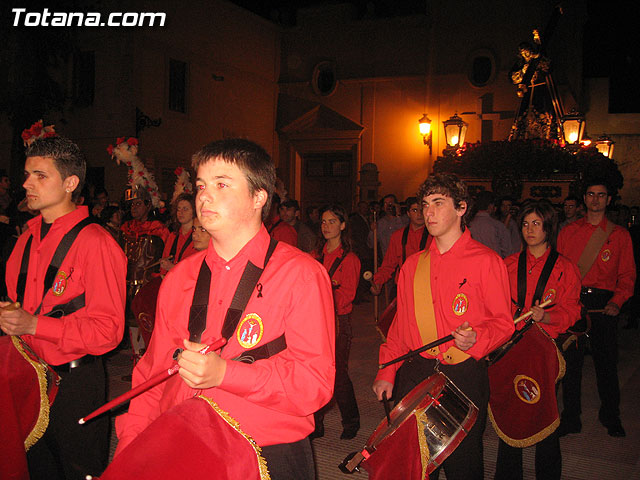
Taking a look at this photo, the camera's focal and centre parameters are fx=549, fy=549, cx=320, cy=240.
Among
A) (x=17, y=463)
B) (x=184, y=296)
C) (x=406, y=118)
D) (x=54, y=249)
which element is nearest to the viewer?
(x=184, y=296)

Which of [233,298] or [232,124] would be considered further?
[232,124]

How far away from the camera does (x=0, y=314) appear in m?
2.74

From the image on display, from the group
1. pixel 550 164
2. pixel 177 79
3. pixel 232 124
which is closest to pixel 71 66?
pixel 177 79

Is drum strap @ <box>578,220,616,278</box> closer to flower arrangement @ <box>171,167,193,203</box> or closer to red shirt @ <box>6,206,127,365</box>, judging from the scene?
red shirt @ <box>6,206,127,365</box>

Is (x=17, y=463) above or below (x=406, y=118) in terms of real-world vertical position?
below

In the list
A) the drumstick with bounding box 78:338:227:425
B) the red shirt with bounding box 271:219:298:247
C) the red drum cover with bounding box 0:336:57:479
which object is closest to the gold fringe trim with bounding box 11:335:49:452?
the red drum cover with bounding box 0:336:57:479

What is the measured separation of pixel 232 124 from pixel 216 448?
2154 centimetres

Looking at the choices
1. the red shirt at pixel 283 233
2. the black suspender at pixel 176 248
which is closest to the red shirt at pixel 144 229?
the black suspender at pixel 176 248

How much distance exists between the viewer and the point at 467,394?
3.36 metres

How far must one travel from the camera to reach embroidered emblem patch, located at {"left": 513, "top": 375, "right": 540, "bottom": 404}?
3924 millimetres

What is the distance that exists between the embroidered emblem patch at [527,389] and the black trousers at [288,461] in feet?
7.30

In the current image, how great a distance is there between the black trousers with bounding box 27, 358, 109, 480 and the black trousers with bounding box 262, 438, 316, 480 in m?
1.43

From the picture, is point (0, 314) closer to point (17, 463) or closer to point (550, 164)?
point (17, 463)

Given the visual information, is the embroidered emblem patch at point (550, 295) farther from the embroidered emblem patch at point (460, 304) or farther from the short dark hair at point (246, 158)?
the short dark hair at point (246, 158)
